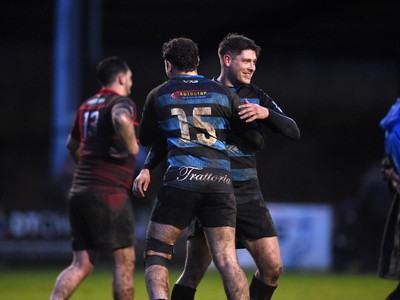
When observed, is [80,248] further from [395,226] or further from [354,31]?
[354,31]

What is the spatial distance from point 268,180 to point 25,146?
8191 millimetres

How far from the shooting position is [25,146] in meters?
32.9

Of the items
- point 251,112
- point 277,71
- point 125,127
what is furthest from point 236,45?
point 277,71

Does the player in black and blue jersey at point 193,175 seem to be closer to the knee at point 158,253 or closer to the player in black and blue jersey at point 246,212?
the knee at point 158,253

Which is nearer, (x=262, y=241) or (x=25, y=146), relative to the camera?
(x=262, y=241)

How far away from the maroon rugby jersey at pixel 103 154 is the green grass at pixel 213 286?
2949mm

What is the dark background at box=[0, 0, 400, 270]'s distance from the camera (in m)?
27.7

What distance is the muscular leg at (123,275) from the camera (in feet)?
27.5

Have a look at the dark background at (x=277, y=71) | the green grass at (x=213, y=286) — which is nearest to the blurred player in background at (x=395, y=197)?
the green grass at (x=213, y=286)

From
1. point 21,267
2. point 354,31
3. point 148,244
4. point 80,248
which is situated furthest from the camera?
point 354,31

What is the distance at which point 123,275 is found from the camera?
8.41 m

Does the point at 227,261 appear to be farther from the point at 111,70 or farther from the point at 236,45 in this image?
the point at 111,70

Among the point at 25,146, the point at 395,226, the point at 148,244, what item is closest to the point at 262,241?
the point at 148,244

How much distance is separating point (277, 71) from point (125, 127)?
85.5ft
